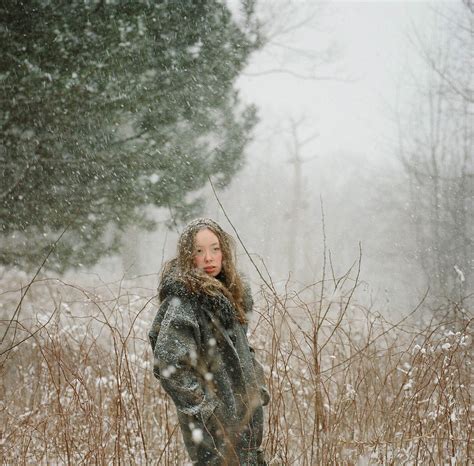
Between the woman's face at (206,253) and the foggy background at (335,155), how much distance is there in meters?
0.49

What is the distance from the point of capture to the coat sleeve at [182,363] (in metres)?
1.65

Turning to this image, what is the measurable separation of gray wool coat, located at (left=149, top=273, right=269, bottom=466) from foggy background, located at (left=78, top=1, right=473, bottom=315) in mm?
657

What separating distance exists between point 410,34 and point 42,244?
8549 mm

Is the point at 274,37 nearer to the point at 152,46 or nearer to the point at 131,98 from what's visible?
the point at 152,46

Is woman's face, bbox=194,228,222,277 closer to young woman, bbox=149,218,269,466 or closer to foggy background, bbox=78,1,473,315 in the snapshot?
young woman, bbox=149,218,269,466

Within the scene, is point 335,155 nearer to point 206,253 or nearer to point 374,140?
point 374,140

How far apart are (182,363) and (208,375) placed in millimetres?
123

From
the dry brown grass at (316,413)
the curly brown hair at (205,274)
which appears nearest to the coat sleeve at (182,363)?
the curly brown hair at (205,274)

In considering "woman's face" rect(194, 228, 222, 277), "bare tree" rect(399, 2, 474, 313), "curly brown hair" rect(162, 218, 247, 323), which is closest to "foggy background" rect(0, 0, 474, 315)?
"bare tree" rect(399, 2, 474, 313)

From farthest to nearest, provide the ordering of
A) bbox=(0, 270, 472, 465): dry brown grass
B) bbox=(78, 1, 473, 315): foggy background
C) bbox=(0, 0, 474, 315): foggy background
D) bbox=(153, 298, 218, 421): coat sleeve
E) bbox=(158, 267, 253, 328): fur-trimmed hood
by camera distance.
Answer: bbox=(78, 1, 473, 315): foggy background
bbox=(0, 0, 474, 315): foggy background
bbox=(0, 270, 472, 465): dry brown grass
bbox=(158, 267, 253, 328): fur-trimmed hood
bbox=(153, 298, 218, 421): coat sleeve

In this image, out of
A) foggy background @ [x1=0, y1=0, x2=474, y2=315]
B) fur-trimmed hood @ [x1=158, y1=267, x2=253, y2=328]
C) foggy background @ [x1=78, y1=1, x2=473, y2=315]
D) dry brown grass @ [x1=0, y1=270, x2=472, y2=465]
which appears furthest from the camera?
foggy background @ [x1=78, y1=1, x2=473, y2=315]

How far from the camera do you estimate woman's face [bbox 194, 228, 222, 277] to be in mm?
1964

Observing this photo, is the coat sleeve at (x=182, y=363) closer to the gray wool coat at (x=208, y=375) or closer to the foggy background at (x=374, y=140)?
the gray wool coat at (x=208, y=375)

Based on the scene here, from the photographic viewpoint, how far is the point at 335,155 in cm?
4066
